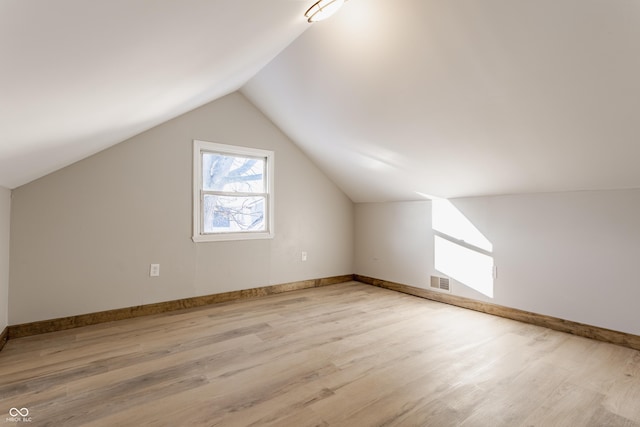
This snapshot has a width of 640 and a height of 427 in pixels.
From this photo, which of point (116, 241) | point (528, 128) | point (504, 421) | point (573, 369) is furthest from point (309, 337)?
point (528, 128)

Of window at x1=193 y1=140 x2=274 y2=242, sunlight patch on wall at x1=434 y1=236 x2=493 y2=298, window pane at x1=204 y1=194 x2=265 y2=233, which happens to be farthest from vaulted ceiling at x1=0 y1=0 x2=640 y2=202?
window pane at x1=204 y1=194 x2=265 y2=233

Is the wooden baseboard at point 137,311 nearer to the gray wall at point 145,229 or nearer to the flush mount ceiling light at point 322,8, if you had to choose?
the gray wall at point 145,229

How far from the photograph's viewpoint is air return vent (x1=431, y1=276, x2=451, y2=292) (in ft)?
11.9

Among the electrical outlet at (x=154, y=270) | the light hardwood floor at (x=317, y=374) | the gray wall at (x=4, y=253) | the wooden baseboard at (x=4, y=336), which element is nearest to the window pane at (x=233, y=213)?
the electrical outlet at (x=154, y=270)

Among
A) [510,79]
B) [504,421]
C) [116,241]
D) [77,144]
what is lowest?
[504,421]

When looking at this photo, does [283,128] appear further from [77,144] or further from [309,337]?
[309,337]

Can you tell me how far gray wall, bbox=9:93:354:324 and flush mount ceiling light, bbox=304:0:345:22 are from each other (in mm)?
1995

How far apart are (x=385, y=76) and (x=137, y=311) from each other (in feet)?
10.5

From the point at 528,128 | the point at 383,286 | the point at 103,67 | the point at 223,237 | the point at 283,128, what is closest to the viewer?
the point at 103,67

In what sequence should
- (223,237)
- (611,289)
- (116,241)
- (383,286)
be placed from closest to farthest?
1. (611,289)
2. (116,241)
3. (223,237)
4. (383,286)

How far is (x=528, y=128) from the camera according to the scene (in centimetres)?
225

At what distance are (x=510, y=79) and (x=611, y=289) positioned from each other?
1957 mm

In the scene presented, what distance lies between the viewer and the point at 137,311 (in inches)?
120

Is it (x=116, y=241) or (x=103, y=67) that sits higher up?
(x=103, y=67)
